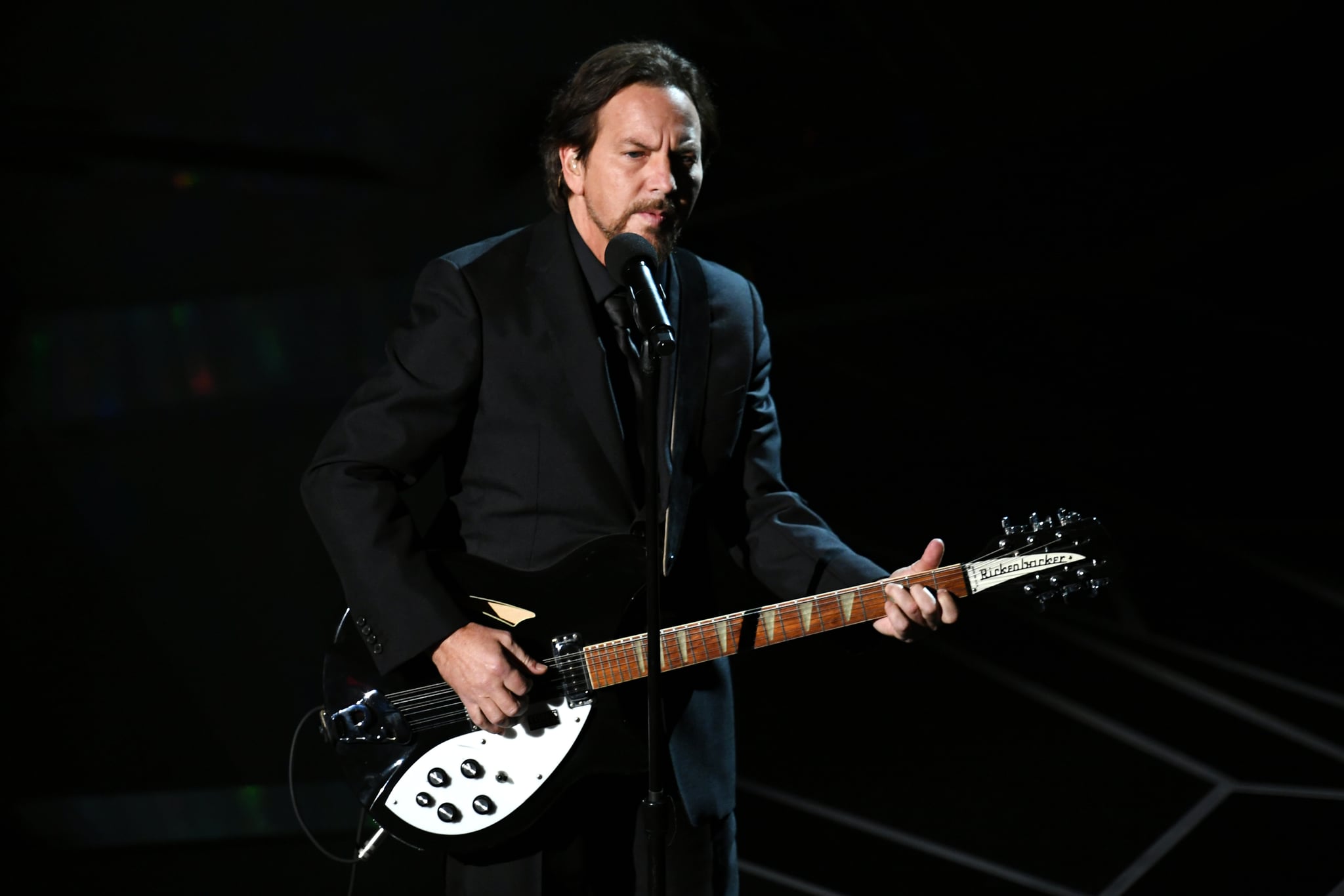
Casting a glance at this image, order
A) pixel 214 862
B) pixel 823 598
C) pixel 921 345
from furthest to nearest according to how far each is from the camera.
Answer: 1. pixel 921 345
2. pixel 214 862
3. pixel 823 598

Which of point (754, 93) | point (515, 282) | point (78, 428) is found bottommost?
point (78, 428)

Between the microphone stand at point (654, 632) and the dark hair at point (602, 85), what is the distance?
2.15ft

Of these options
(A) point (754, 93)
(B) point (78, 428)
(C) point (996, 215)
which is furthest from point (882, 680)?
(B) point (78, 428)

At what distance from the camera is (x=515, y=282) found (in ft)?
6.37

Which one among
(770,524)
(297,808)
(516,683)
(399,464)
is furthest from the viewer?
(297,808)

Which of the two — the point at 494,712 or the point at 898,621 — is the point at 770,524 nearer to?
the point at 898,621

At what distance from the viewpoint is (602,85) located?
6.63 ft

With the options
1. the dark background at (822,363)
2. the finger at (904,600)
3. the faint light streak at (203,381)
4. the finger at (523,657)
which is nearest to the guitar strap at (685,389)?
the finger at (523,657)

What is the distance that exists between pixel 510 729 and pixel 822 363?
1796 mm

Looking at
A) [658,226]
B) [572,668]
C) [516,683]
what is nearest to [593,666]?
[572,668]

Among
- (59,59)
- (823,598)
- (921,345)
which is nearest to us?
(823,598)

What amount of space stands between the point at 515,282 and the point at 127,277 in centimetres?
156

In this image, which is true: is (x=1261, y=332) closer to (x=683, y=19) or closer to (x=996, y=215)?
(x=996, y=215)

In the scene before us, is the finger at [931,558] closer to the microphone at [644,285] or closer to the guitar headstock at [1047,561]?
the guitar headstock at [1047,561]
